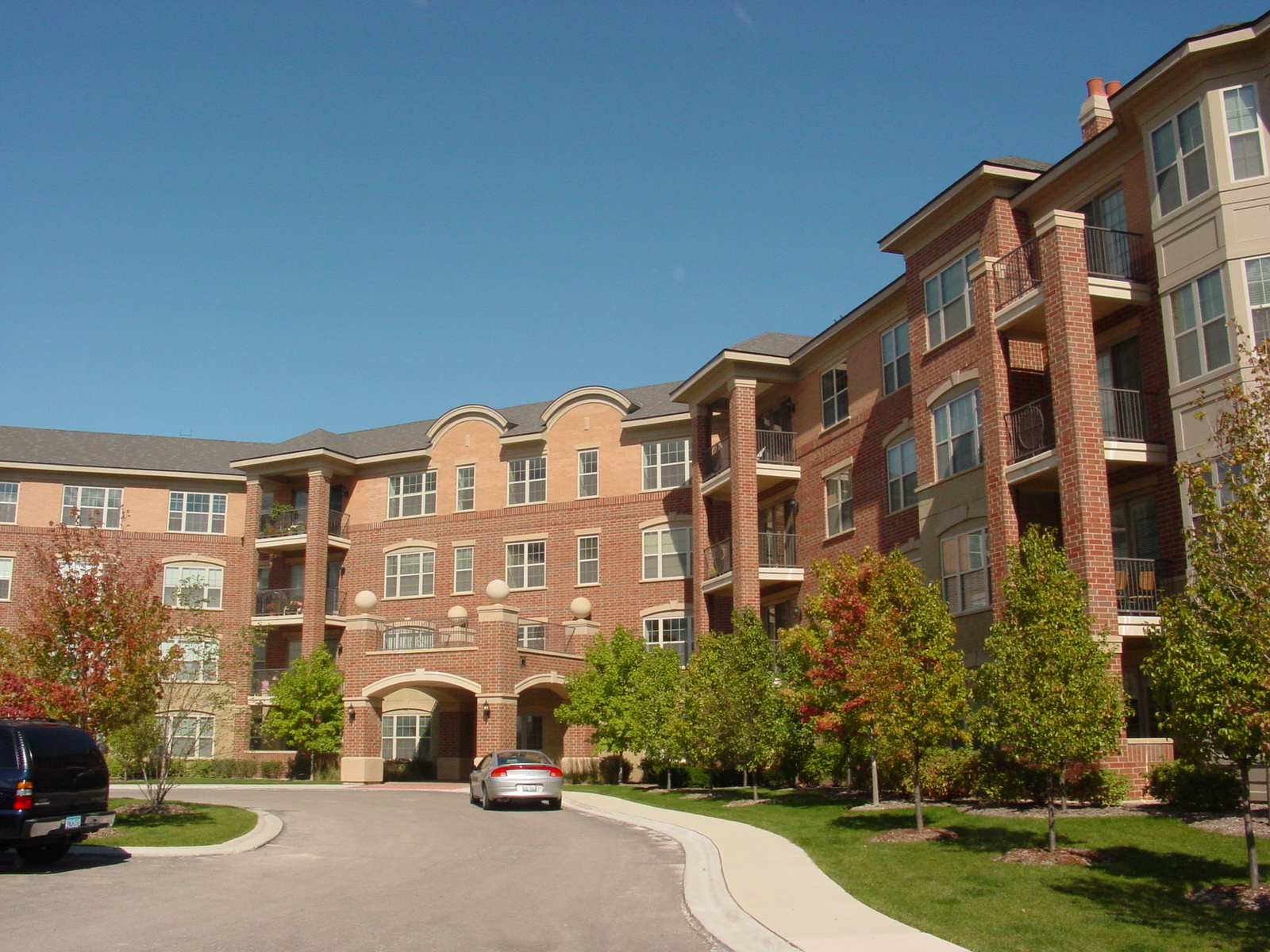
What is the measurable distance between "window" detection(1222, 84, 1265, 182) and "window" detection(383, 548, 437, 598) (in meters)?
31.3

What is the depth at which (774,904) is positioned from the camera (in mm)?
11797

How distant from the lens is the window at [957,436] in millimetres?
25297

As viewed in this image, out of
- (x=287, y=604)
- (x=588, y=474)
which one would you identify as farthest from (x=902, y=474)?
(x=287, y=604)

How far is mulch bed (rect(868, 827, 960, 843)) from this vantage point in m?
16.6

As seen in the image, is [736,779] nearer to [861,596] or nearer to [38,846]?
[861,596]

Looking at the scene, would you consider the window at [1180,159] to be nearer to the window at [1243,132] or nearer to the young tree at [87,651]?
the window at [1243,132]

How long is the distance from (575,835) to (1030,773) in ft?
26.4

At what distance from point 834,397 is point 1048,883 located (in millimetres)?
21939

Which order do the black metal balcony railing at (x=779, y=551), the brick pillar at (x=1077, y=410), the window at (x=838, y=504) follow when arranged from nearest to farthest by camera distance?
1. the brick pillar at (x=1077, y=410)
2. the window at (x=838, y=504)
3. the black metal balcony railing at (x=779, y=551)

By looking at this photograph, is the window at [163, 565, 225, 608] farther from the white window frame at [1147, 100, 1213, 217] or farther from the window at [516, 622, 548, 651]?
the white window frame at [1147, 100, 1213, 217]

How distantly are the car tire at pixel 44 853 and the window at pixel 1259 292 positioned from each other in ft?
65.1

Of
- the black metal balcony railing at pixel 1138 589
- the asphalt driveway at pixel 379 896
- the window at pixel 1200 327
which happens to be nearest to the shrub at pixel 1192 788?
the black metal balcony railing at pixel 1138 589

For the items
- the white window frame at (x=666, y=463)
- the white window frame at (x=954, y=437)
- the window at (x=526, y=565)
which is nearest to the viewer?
the white window frame at (x=954, y=437)

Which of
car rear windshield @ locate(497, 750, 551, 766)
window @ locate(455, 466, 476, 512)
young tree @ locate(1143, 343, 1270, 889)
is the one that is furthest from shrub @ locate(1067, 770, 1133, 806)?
window @ locate(455, 466, 476, 512)
